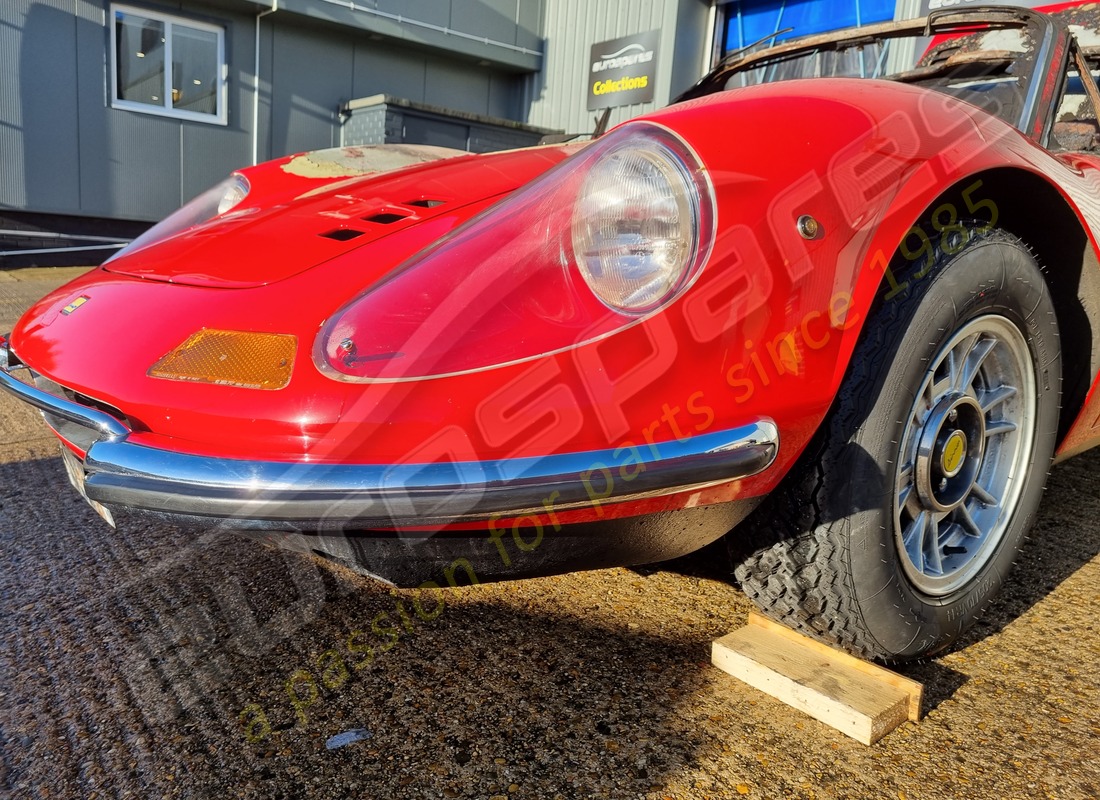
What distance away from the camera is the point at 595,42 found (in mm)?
10234

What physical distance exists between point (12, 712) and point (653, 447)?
121 centimetres

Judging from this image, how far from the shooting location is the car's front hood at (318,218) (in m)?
1.50

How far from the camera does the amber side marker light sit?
3.83 ft

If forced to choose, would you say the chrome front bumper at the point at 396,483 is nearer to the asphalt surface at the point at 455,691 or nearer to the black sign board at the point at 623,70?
the asphalt surface at the point at 455,691

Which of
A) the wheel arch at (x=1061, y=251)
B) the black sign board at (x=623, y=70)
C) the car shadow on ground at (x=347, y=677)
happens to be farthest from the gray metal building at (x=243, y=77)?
the wheel arch at (x=1061, y=251)

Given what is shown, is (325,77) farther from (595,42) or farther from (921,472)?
(921,472)

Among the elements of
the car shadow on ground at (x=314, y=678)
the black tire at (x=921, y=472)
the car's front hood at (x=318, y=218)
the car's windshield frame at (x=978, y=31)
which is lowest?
the car shadow on ground at (x=314, y=678)

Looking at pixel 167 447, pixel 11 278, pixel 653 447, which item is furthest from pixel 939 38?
pixel 11 278

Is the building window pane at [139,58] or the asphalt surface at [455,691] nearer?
the asphalt surface at [455,691]

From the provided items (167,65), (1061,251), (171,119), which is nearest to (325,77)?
(167,65)

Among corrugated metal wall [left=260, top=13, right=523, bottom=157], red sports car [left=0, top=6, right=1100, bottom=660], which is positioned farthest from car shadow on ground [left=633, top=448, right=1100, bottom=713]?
corrugated metal wall [left=260, top=13, right=523, bottom=157]

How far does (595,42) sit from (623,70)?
905mm

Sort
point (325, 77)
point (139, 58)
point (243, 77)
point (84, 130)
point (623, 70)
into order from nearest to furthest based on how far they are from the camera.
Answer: point (84, 130) < point (139, 58) < point (243, 77) < point (623, 70) < point (325, 77)

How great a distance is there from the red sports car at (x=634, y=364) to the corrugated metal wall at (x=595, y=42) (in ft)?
24.1
